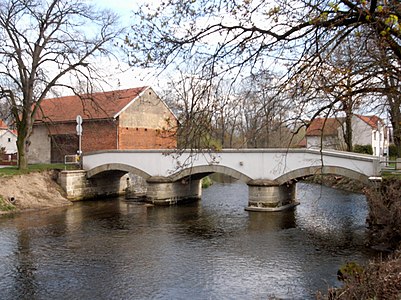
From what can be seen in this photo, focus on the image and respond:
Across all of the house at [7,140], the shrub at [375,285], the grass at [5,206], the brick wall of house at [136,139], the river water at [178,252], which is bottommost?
the river water at [178,252]

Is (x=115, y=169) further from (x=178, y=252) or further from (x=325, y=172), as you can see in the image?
(x=178, y=252)

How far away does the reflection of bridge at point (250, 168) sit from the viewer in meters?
15.7

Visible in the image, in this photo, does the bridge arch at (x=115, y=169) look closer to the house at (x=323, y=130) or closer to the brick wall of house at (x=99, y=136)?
the brick wall of house at (x=99, y=136)

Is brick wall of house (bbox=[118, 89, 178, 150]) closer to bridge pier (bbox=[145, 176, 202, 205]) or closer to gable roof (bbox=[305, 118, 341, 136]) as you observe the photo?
bridge pier (bbox=[145, 176, 202, 205])

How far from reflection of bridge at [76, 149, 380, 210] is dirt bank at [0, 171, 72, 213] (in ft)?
7.28

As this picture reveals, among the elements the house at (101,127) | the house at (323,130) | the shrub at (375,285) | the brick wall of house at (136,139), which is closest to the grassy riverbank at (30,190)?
the house at (101,127)

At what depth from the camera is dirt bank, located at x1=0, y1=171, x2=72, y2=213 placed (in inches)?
715

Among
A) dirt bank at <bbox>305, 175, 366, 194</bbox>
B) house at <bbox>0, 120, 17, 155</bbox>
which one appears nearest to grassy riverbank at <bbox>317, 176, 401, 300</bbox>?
dirt bank at <bbox>305, 175, 366, 194</bbox>

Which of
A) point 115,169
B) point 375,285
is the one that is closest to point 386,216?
point 375,285

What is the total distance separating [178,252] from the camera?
1113cm

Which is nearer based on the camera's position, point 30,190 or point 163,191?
point 30,190

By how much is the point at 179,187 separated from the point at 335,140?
46.8ft

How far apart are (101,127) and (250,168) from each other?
34.0 feet

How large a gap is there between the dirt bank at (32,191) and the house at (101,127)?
334cm
